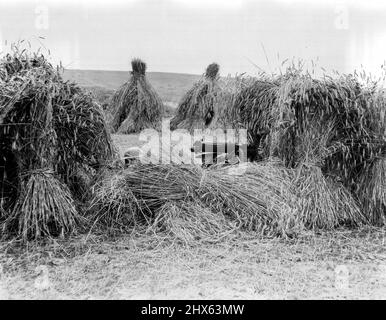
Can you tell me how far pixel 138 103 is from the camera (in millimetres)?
11039

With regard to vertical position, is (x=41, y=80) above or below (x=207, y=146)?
above

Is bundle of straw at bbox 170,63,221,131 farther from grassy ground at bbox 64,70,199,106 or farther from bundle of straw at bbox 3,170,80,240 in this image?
bundle of straw at bbox 3,170,80,240

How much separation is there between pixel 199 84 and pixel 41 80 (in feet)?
25.1

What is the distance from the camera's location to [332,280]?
3.03 m

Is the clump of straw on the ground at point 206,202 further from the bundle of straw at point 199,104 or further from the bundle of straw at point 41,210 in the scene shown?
the bundle of straw at point 199,104

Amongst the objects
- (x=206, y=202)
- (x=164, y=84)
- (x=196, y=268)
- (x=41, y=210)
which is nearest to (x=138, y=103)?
(x=164, y=84)

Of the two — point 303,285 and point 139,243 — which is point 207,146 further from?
point 303,285

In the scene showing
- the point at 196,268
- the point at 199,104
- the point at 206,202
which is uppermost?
the point at 199,104

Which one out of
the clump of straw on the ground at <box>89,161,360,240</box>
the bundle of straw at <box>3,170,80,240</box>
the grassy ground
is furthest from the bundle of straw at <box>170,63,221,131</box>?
the bundle of straw at <box>3,170,80,240</box>

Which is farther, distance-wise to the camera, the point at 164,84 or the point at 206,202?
the point at 164,84

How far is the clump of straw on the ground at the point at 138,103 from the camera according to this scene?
1098 cm

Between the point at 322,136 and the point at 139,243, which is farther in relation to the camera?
the point at 322,136

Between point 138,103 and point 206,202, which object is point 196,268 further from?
point 138,103

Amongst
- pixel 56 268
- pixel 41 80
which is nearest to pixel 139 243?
pixel 56 268
